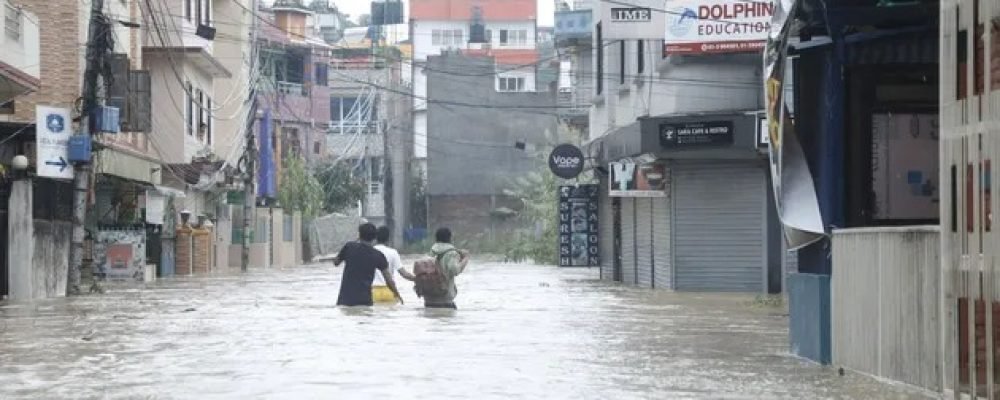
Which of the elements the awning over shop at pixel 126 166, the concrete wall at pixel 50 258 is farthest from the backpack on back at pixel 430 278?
the awning over shop at pixel 126 166

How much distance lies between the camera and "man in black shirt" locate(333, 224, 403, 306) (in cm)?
2247

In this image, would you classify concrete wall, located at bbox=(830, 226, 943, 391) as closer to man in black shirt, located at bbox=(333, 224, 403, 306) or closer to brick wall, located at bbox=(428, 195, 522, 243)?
man in black shirt, located at bbox=(333, 224, 403, 306)

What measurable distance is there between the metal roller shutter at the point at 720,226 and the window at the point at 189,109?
20.2m

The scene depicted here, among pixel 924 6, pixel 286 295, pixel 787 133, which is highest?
pixel 924 6

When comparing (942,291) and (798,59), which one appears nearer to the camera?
(942,291)

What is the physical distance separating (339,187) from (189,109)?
34.1 m

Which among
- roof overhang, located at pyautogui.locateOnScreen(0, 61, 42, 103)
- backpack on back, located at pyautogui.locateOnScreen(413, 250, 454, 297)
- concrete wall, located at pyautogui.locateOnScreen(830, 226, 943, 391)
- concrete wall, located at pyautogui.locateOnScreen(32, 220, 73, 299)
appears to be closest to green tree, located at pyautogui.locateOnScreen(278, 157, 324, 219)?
concrete wall, located at pyautogui.locateOnScreen(32, 220, 73, 299)

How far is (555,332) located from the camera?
1995 cm

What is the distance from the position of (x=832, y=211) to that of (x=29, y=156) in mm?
20655

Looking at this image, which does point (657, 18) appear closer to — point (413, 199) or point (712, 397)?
point (712, 397)

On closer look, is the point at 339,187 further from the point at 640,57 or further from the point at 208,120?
the point at 640,57

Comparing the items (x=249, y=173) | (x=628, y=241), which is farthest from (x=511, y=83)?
(x=628, y=241)

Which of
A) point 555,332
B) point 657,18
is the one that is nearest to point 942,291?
point 555,332

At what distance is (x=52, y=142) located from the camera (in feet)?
97.5
